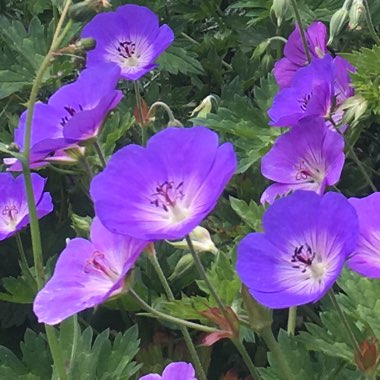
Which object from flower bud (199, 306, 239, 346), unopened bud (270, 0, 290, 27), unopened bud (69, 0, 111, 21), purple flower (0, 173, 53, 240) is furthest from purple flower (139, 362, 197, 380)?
unopened bud (270, 0, 290, 27)

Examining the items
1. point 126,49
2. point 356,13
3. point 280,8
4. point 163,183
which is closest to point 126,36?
point 126,49

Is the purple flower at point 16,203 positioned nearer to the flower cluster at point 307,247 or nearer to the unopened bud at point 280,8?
the flower cluster at point 307,247

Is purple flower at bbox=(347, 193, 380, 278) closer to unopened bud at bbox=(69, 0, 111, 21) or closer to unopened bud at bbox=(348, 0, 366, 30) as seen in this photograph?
unopened bud at bbox=(69, 0, 111, 21)

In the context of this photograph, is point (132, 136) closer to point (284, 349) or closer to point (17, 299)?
point (17, 299)

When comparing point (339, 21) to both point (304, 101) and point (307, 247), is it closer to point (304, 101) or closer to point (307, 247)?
point (304, 101)

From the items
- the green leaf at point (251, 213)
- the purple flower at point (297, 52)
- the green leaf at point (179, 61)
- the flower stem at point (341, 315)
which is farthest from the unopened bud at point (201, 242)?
the green leaf at point (179, 61)

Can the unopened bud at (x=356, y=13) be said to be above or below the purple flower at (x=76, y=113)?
below
